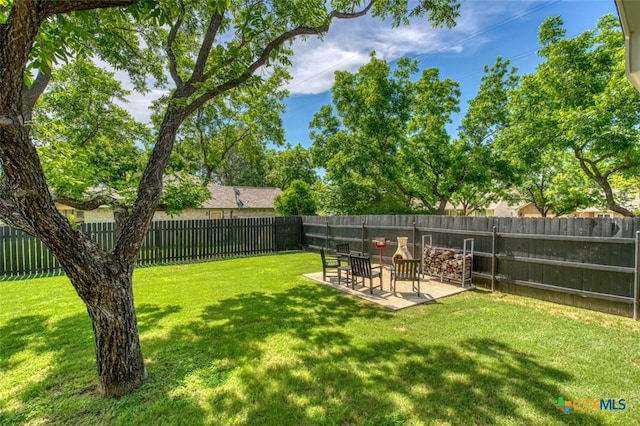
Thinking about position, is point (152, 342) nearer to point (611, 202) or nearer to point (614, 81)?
point (614, 81)

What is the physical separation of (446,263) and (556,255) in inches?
89.2

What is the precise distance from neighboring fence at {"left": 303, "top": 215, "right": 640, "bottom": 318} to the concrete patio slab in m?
0.91

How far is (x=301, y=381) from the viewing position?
307cm

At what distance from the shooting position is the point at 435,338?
13.4 feet

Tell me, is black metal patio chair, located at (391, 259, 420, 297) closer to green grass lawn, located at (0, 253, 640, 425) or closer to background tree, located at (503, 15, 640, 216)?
green grass lawn, located at (0, 253, 640, 425)

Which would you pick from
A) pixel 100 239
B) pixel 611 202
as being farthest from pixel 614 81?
pixel 100 239

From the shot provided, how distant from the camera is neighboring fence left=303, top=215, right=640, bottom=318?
15.8ft

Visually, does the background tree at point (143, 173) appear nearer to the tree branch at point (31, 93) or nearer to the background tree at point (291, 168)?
the tree branch at point (31, 93)

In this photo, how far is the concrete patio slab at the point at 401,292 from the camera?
5.68 meters

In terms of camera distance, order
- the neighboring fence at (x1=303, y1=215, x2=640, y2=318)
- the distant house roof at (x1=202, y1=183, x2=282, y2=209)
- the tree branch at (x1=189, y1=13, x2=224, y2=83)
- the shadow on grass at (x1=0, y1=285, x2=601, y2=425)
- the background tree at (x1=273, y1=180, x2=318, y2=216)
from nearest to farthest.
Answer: the shadow on grass at (x1=0, y1=285, x2=601, y2=425)
the tree branch at (x1=189, y1=13, x2=224, y2=83)
the neighboring fence at (x1=303, y1=215, x2=640, y2=318)
the background tree at (x1=273, y1=180, x2=318, y2=216)
the distant house roof at (x1=202, y1=183, x2=282, y2=209)

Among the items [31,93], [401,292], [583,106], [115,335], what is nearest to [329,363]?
[115,335]

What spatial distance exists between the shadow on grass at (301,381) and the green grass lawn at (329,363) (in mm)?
14

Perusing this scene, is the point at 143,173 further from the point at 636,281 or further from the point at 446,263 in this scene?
the point at 636,281

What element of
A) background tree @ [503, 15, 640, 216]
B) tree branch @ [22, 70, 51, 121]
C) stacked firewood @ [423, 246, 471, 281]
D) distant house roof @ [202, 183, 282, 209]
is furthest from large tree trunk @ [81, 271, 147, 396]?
distant house roof @ [202, 183, 282, 209]
